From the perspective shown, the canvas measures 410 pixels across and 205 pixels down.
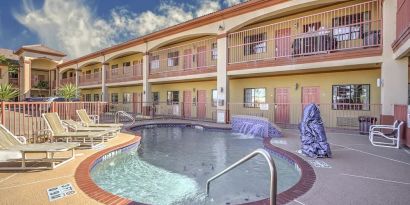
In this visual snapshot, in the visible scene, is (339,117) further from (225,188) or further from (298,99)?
(225,188)

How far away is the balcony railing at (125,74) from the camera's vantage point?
23.2 metres

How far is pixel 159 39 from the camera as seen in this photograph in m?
19.8

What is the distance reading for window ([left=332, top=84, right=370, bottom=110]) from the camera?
13.3 meters

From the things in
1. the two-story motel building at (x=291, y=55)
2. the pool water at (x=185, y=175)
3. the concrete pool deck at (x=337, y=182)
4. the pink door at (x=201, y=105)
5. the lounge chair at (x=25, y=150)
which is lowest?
the pool water at (x=185, y=175)

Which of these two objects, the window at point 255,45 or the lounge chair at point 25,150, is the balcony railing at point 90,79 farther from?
the lounge chair at point 25,150

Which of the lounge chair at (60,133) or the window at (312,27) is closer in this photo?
the lounge chair at (60,133)

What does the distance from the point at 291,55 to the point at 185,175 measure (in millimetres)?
9695

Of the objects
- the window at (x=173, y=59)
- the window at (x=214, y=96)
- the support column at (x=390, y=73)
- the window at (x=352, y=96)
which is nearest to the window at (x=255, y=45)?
the window at (x=214, y=96)

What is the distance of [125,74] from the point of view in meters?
25.4

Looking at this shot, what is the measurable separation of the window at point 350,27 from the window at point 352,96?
2793mm

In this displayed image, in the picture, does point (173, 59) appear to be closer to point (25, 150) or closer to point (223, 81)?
point (223, 81)

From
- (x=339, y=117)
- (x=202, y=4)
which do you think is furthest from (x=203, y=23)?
(x=202, y=4)

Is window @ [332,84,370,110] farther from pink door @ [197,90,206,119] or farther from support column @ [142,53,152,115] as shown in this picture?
support column @ [142,53,152,115]

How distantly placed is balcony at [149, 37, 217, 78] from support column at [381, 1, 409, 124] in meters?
9.52
